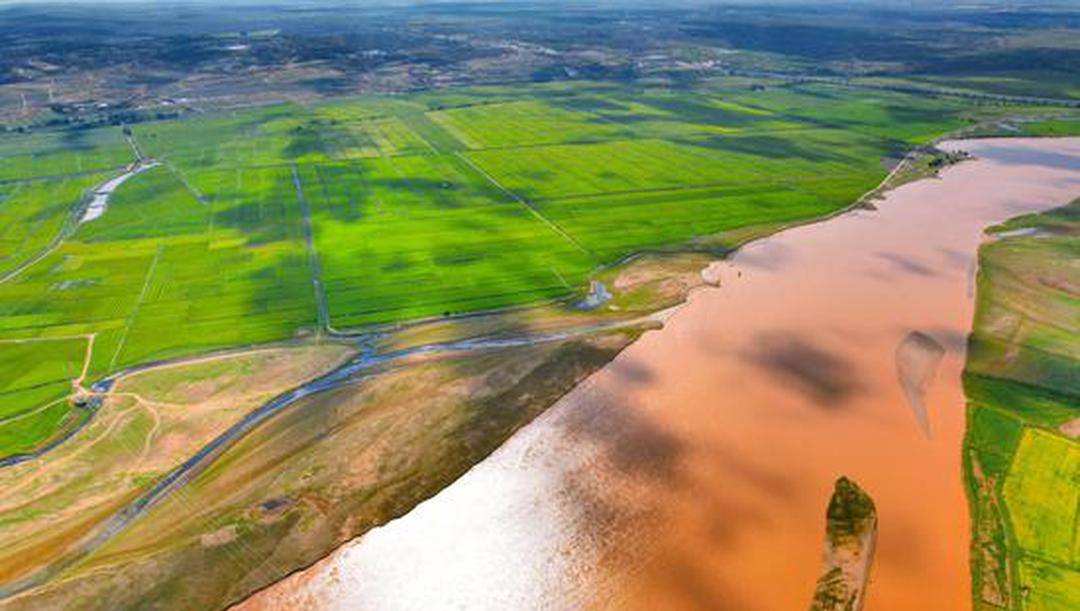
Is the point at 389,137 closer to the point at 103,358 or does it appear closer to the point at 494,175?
the point at 494,175

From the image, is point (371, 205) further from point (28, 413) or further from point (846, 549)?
point (846, 549)

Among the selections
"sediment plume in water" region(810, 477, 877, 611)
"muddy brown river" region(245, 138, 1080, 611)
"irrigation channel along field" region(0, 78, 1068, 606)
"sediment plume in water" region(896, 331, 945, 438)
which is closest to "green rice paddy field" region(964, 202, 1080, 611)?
"muddy brown river" region(245, 138, 1080, 611)

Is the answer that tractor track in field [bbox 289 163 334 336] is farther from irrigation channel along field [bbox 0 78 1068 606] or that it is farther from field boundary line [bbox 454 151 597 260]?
field boundary line [bbox 454 151 597 260]

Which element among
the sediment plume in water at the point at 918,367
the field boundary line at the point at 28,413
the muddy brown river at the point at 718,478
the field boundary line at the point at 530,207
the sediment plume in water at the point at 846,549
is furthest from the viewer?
the field boundary line at the point at 530,207

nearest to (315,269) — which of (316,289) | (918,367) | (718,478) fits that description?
(316,289)

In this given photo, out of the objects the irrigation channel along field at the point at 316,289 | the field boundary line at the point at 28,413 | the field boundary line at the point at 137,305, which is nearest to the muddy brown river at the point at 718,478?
the irrigation channel along field at the point at 316,289

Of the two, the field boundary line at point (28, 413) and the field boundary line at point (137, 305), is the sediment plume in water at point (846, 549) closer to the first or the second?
the field boundary line at point (28, 413)

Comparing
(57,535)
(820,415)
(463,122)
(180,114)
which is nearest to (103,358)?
(57,535)
